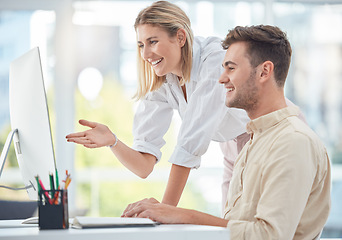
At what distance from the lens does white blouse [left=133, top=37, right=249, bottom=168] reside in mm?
1879

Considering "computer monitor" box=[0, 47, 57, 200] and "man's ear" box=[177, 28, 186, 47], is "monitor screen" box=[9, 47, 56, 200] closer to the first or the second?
"computer monitor" box=[0, 47, 57, 200]

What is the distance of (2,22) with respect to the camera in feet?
14.7

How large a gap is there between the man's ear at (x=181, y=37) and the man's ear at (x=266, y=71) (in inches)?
21.3

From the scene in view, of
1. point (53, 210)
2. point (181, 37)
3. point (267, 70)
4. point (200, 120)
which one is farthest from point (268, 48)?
point (53, 210)

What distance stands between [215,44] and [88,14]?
8.81 feet

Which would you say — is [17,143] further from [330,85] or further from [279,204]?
[330,85]

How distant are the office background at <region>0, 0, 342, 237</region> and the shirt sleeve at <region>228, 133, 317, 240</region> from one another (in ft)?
10.4

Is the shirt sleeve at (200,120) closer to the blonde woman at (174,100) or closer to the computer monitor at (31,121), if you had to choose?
the blonde woman at (174,100)

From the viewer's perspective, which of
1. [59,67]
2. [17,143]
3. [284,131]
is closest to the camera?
[284,131]

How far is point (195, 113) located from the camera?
1.90 meters

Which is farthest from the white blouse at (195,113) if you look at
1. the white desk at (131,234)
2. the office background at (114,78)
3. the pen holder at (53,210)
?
the office background at (114,78)

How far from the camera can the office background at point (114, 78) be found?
14.6ft

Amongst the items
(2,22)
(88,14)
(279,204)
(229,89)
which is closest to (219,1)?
(88,14)

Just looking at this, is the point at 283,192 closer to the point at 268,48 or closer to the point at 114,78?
the point at 268,48
